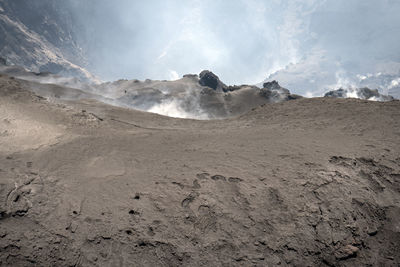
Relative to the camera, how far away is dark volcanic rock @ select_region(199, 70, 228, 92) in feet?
283

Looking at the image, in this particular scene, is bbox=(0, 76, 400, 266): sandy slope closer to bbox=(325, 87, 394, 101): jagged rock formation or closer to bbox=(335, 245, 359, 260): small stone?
bbox=(335, 245, 359, 260): small stone

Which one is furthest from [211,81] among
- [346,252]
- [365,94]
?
[346,252]

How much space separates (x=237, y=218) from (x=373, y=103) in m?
9.81

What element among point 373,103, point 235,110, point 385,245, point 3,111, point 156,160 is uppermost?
point 235,110

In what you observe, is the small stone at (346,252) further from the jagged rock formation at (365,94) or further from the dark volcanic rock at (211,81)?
the jagged rock formation at (365,94)

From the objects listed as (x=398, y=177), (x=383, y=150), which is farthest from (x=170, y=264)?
(x=383, y=150)

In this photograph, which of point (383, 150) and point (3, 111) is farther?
point (3, 111)

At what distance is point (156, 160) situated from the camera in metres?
6.12

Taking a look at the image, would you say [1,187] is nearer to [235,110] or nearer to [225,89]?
[235,110]

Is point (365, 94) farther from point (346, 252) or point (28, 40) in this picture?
point (28, 40)

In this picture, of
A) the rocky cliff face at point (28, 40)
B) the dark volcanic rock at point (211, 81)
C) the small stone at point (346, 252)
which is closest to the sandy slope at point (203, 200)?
the small stone at point (346, 252)

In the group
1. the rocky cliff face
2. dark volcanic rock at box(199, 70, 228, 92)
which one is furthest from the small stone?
the rocky cliff face

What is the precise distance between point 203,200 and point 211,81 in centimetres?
8616

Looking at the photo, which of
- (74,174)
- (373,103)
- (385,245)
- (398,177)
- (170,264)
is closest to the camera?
(170,264)
